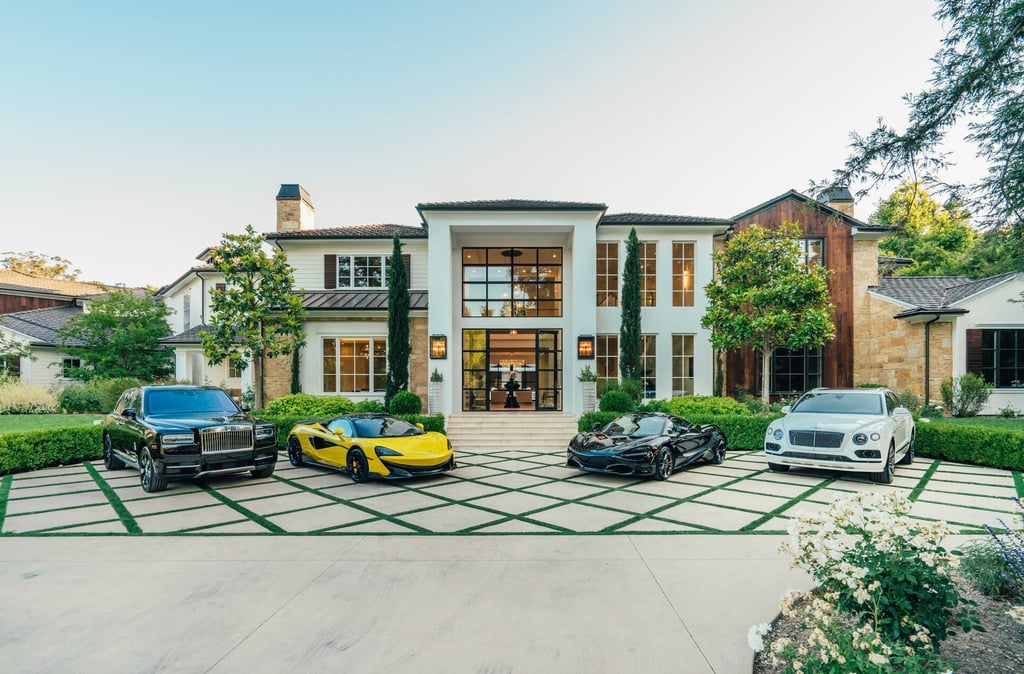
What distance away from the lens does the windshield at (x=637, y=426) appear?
9336mm

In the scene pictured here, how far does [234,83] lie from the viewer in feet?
49.8

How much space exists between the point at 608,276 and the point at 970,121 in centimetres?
1182

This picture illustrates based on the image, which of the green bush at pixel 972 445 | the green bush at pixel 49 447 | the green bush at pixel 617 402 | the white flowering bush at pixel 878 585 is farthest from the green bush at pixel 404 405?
the green bush at pixel 972 445

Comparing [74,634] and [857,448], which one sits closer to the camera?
[74,634]

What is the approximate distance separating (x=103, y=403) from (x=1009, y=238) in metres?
24.2

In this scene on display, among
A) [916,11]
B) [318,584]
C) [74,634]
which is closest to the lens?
[74,634]

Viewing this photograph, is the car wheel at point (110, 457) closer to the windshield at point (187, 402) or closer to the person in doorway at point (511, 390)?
the windshield at point (187, 402)

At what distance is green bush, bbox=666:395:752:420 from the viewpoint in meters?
12.9

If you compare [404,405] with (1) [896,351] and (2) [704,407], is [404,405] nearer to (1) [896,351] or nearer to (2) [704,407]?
(2) [704,407]

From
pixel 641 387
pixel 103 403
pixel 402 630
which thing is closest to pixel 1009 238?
pixel 402 630

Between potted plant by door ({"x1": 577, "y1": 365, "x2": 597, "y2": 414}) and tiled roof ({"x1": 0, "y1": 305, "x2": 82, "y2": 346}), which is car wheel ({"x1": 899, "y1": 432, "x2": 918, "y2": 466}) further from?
tiled roof ({"x1": 0, "y1": 305, "x2": 82, "y2": 346})

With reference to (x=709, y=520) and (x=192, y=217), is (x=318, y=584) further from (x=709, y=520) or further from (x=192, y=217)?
(x=192, y=217)

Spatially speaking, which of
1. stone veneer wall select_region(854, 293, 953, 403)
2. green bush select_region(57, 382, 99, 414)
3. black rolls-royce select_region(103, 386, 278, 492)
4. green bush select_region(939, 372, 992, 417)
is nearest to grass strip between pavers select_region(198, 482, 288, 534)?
black rolls-royce select_region(103, 386, 278, 492)

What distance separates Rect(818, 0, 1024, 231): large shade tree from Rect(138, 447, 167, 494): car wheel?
10.9m
